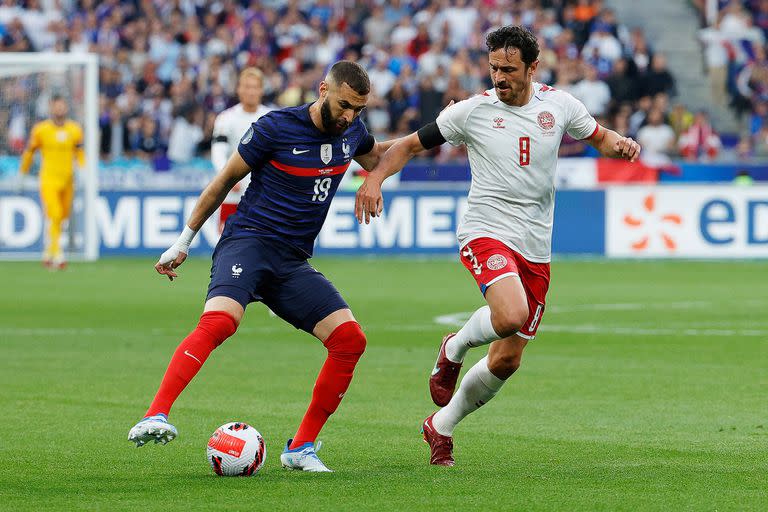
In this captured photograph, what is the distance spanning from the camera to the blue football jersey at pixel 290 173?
24.4 ft

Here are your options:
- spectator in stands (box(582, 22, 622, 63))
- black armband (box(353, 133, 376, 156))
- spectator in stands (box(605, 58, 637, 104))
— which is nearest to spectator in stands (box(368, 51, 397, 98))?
spectator in stands (box(582, 22, 622, 63))

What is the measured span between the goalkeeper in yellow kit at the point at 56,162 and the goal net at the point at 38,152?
720mm

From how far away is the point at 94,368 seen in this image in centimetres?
1174

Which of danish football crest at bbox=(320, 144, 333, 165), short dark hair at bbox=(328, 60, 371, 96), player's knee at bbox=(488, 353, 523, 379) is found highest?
short dark hair at bbox=(328, 60, 371, 96)

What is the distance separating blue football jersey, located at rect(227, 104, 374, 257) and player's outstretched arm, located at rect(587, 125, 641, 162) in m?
1.32

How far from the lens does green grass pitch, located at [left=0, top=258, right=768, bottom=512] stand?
6.64 m

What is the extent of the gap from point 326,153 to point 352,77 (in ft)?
1.52

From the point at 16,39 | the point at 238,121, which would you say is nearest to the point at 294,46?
the point at 16,39

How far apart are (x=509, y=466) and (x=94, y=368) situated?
5.17 m

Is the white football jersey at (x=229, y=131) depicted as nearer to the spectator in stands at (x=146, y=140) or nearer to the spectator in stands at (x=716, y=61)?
the spectator in stands at (x=146, y=140)

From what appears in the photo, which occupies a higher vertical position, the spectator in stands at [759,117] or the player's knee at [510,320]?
the spectator in stands at [759,117]

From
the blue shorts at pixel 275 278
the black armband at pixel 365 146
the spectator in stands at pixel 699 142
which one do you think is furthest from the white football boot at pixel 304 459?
the spectator in stands at pixel 699 142

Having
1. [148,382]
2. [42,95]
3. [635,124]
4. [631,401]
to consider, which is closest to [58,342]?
[148,382]

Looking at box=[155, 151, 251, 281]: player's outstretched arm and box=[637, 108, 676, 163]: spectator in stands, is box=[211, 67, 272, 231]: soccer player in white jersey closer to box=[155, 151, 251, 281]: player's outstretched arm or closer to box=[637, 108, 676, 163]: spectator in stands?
box=[155, 151, 251, 281]: player's outstretched arm
